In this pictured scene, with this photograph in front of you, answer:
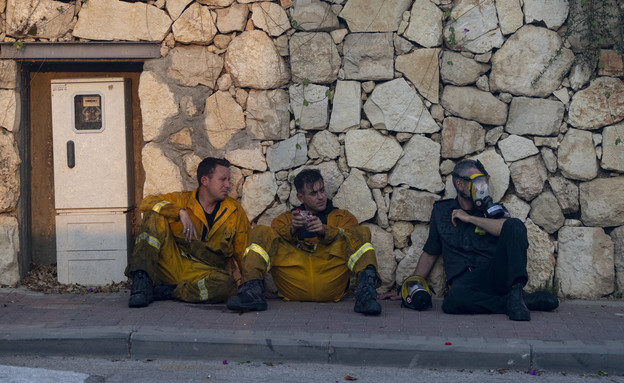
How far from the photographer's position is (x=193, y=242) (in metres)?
6.71

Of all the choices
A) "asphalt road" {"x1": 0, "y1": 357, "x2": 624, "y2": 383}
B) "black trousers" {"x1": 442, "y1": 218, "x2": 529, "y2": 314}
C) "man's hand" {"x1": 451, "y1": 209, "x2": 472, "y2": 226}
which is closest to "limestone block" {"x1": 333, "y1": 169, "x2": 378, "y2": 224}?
"man's hand" {"x1": 451, "y1": 209, "x2": 472, "y2": 226}

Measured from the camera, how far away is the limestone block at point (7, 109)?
23.6 ft

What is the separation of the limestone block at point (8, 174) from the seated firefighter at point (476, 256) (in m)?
3.70

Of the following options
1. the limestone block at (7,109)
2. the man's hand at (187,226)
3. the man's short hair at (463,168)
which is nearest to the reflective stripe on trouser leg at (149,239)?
the man's hand at (187,226)

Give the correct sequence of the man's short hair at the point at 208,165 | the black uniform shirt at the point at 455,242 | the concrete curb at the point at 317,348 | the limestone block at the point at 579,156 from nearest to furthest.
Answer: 1. the concrete curb at the point at 317,348
2. the black uniform shirt at the point at 455,242
3. the man's short hair at the point at 208,165
4. the limestone block at the point at 579,156

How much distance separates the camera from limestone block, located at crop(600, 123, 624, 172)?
6.80 meters

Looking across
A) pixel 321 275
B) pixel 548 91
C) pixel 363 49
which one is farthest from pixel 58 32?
pixel 548 91

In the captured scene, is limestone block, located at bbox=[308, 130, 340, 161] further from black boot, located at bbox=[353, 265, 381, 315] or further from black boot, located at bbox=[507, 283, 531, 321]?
black boot, located at bbox=[507, 283, 531, 321]

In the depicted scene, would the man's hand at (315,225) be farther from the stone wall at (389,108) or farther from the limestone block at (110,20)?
the limestone block at (110,20)

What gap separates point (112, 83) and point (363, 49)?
7.96ft

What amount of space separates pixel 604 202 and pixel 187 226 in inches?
143

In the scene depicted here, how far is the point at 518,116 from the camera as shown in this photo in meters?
6.91

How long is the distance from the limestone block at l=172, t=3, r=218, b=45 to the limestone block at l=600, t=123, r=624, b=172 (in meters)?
3.70

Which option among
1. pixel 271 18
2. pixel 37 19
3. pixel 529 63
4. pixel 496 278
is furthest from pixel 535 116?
pixel 37 19
